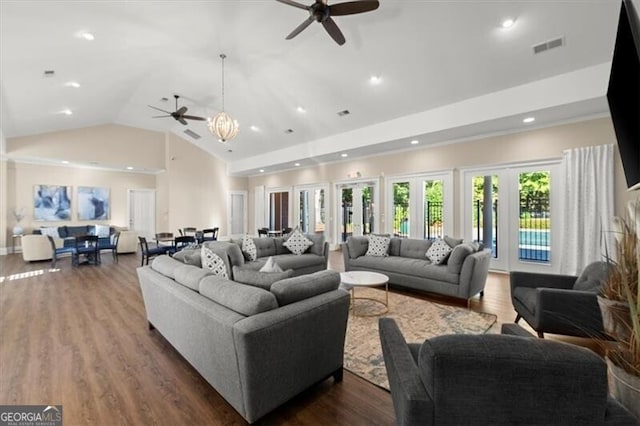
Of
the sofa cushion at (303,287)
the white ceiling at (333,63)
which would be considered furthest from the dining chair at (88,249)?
the sofa cushion at (303,287)

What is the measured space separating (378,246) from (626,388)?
420 cm

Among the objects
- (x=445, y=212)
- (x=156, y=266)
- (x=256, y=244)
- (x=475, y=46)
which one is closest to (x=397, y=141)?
(x=445, y=212)

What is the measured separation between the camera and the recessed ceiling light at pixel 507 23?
3.56m

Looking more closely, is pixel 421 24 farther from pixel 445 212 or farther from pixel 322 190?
pixel 322 190

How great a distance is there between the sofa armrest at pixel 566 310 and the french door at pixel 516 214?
3336mm

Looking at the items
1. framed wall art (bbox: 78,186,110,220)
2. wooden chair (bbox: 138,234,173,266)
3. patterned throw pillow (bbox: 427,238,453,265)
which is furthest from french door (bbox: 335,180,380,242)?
framed wall art (bbox: 78,186,110,220)

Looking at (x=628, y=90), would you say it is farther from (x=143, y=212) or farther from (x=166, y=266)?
(x=143, y=212)

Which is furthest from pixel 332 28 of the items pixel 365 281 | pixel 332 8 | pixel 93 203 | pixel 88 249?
pixel 93 203

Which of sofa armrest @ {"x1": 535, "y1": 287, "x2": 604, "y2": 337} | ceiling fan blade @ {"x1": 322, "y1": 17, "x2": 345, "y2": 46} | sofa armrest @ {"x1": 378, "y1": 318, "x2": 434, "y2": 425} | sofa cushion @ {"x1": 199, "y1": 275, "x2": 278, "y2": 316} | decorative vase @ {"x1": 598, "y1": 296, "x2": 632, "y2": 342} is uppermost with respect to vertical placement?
ceiling fan blade @ {"x1": 322, "y1": 17, "x2": 345, "y2": 46}

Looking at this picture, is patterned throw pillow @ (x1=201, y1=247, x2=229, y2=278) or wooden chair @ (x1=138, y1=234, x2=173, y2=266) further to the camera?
wooden chair @ (x1=138, y1=234, x2=173, y2=266)

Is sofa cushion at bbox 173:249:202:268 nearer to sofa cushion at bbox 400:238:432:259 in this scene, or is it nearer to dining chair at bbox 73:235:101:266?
sofa cushion at bbox 400:238:432:259

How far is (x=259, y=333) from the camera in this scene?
1.62 m

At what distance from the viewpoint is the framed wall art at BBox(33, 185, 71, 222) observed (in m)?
Result: 8.68

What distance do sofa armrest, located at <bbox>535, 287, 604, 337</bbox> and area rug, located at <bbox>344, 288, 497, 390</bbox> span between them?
0.64m
